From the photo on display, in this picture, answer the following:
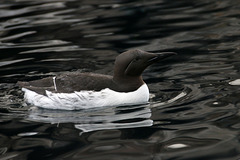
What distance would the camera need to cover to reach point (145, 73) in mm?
A: 8969

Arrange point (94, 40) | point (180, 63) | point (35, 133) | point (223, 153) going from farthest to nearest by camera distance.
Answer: point (94, 40), point (180, 63), point (35, 133), point (223, 153)

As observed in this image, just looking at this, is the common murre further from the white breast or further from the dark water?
the dark water

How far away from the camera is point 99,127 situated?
6.40m

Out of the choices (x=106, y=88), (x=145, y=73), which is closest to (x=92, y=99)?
(x=106, y=88)

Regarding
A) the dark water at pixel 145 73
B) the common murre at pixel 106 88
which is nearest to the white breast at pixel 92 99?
the common murre at pixel 106 88

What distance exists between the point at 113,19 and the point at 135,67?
6355 millimetres

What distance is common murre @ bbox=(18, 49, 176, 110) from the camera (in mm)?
7133

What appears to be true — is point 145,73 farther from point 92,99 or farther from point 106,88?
point 92,99

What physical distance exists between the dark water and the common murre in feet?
0.46

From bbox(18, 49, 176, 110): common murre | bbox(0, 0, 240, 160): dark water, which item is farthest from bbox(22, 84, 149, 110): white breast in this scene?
bbox(0, 0, 240, 160): dark water

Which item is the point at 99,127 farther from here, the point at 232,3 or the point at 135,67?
the point at 232,3

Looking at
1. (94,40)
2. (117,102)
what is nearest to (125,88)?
(117,102)

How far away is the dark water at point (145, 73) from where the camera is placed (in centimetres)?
582

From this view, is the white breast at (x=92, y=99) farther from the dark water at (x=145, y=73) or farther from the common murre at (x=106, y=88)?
the dark water at (x=145, y=73)
